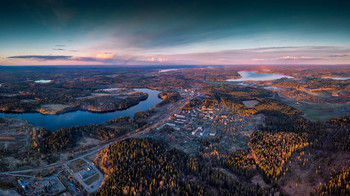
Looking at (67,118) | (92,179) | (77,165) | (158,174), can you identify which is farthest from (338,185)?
(67,118)

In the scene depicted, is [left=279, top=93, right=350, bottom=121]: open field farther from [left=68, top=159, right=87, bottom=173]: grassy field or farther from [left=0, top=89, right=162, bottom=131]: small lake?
[left=68, top=159, right=87, bottom=173]: grassy field

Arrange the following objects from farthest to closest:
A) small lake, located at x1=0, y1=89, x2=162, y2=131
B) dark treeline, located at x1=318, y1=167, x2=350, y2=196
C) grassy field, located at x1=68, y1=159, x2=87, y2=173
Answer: small lake, located at x1=0, y1=89, x2=162, y2=131 < grassy field, located at x1=68, y1=159, x2=87, y2=173 < dark treeline, located at x1=318, y1=167, x2=350, y2=196

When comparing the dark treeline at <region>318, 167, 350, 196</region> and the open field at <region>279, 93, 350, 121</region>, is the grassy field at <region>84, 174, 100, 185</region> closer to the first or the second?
the dark treeline at <region>318, 167, 350, 196</region>

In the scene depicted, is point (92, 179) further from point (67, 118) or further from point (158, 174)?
point (67, 118)

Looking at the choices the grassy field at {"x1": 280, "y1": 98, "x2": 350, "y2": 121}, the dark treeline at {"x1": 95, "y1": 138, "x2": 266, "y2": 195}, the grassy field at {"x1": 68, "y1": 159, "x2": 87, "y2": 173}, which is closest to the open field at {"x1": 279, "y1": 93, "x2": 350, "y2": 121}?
the grassy field at {"x1": 280, "y1": 98, "x2": 350, "y2": 121}

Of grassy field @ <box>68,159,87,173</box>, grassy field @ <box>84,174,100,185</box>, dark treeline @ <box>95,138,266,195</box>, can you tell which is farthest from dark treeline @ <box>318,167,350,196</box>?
grassy field @ <box>68,159,87,173</box>

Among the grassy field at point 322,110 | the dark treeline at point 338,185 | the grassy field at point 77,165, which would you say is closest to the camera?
the dark treeline at point 338,185

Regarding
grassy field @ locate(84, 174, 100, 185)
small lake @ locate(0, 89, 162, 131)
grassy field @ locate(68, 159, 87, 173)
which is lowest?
grassy field @ locate(84, 174, 100, 185)

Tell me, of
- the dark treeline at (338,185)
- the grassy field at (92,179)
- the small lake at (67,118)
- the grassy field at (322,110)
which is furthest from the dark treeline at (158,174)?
the grassy field at (322,110)

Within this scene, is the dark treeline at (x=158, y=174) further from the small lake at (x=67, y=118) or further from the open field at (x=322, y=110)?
the open field at (x=322, y=110)

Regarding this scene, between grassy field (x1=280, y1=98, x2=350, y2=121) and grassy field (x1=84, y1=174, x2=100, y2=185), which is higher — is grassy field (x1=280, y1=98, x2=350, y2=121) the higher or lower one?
the higher one

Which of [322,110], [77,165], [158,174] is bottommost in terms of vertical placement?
[77,165]

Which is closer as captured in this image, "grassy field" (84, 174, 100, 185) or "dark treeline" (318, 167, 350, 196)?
"dark treeline" (318, 167, 350, 196)

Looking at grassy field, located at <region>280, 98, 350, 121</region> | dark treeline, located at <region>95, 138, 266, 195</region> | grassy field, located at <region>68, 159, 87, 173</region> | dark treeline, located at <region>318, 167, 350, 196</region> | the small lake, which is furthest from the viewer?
grassy field, located at <region>280, 98, 350, 121</region>
